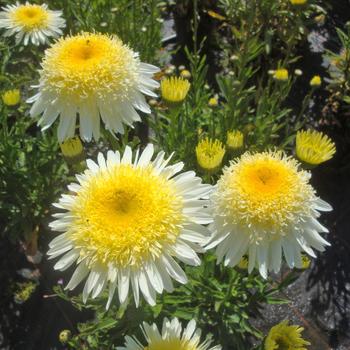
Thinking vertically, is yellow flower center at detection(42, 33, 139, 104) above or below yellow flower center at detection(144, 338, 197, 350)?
above

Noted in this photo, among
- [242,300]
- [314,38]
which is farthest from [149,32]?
[242,300]

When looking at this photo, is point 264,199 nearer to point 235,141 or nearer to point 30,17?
point 235,141

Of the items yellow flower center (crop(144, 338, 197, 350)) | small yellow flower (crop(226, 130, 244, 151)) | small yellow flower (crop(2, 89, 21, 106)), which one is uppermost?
small yellow flower (crop(2, 89, 21, 106))

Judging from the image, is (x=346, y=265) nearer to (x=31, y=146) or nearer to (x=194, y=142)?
(x=194, y=142)

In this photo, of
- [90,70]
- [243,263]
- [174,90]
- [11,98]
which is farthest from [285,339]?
[11,98]

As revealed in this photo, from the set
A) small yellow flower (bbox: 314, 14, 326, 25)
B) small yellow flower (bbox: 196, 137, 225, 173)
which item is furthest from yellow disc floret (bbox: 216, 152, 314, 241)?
small yellow flower (bbox: 314, 14, 326, 25)

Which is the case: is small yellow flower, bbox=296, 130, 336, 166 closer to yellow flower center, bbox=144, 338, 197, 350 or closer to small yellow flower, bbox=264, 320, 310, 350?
small yellow flower, bbox=264, 320, 310, 350

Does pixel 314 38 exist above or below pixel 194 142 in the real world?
above
